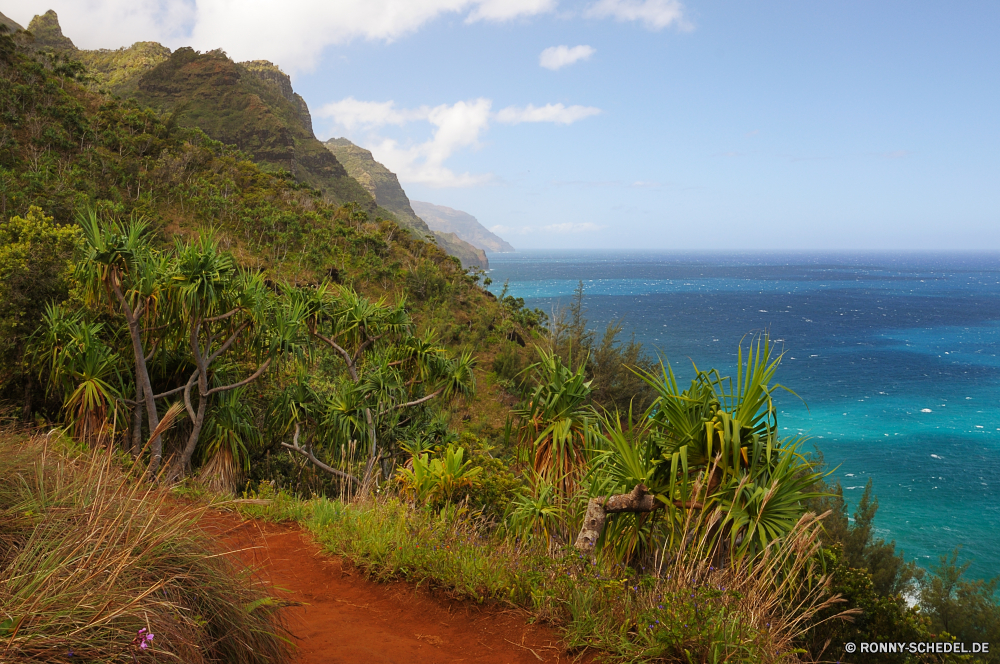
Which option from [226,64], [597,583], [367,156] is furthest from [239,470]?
[367,156]

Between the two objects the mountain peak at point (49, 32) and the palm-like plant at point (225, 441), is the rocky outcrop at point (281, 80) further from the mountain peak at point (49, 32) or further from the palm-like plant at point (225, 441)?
the palm-like plant at point (225, 441)

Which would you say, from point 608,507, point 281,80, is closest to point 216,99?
point 281,80

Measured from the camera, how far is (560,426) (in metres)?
5.19

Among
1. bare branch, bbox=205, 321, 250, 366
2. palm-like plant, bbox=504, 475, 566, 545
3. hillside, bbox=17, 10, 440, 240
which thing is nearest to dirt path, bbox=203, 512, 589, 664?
palm-like plant, bbox=504, 475, 566, 545

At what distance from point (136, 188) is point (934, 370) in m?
60.0

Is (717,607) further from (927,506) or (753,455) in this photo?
(927,506)

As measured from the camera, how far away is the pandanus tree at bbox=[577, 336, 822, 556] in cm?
338

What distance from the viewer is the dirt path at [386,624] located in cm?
318

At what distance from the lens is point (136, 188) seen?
27.3m

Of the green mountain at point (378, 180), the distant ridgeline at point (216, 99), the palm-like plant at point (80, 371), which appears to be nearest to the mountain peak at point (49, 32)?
the distant ridgeline at point (216, 99)

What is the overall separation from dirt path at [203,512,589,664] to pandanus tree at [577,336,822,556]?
73 centimetres

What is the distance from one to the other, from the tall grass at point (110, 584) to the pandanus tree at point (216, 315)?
14.6 feet

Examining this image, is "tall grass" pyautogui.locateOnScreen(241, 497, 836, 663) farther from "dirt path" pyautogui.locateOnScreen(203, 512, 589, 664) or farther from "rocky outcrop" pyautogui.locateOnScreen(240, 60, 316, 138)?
"rocky outcrop" pyautogui.locateOnScreen(240, 60, 316, 138)

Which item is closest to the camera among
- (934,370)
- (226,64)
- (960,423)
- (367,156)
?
(960,423)
